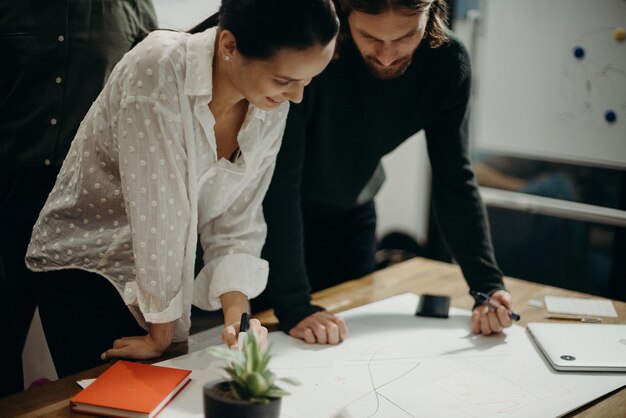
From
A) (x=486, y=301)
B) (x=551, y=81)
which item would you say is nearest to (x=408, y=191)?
(x=551, y=81)

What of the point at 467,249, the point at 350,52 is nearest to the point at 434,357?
the point at 467,249

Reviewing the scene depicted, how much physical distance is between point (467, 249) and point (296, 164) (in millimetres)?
468

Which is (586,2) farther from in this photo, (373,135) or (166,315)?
(166,315)

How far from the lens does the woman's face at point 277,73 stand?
1.06 meters

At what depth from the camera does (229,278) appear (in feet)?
4.23

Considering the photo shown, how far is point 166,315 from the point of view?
1.17 m

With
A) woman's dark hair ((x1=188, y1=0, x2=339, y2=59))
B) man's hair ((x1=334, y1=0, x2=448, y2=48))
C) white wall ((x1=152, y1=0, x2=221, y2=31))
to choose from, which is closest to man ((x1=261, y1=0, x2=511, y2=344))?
man's hair ((x1=334, y1=0, x2=448, y2=48))

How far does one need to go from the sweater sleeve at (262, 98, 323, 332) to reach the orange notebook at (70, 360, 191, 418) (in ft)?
1.10

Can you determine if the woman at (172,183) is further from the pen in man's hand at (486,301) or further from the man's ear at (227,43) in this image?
the pen in man's hand at (486,301)

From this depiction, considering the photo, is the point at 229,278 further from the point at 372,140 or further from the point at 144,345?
the point at 372,140

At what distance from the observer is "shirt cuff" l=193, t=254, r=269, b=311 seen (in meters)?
1.29

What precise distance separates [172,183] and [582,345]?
0.87m

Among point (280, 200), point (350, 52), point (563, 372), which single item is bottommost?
point (563, 372)

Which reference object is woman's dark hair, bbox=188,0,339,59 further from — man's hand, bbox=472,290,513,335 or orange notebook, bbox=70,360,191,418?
man's hand, bbox=472,290,513,335
